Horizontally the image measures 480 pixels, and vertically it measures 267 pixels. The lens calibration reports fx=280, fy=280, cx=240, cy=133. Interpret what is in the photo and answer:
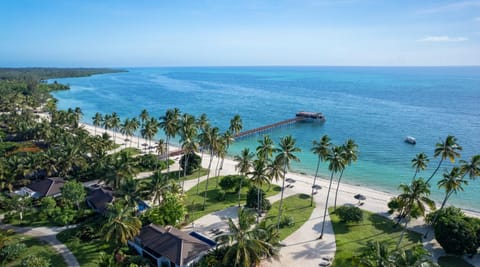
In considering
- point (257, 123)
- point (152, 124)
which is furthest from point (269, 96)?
point (152, 124)

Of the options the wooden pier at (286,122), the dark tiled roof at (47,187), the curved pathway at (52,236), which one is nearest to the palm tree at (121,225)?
the curved pathway at (52,236)

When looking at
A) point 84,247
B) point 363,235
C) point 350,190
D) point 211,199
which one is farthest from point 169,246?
point 350,190

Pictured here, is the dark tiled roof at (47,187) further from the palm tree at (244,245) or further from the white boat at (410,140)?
the white boat at (410,140)

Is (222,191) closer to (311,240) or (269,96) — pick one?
(311,240)

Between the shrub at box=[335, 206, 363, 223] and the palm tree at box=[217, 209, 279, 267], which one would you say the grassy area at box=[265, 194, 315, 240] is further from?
the palm tree at box=[217, 209, 279, 267]

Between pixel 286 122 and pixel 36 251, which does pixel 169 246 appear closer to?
pixel 36 251
